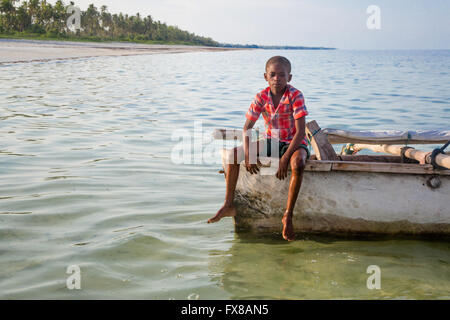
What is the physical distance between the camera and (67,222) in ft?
14.7

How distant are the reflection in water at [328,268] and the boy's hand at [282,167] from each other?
2.31ft

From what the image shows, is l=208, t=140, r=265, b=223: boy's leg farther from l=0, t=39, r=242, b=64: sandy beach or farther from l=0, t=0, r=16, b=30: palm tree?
l=0, t=0, r=16, b=30: palm tree

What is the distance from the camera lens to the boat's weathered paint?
12.8 feet

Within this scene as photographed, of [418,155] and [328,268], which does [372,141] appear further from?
[328,268]

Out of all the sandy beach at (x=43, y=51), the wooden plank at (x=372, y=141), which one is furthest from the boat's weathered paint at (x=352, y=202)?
the sandy beach at (x=43, y=51)

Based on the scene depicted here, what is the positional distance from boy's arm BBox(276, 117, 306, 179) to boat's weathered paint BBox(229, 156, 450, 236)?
0.13 m

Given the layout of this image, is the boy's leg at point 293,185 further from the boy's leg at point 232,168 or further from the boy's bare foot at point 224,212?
the boy's bare foot at point 224,212

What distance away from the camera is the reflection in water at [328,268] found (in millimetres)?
3381

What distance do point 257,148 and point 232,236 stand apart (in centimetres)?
97

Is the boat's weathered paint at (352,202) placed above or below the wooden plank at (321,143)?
below

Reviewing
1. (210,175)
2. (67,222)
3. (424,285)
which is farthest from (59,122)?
(424,285)

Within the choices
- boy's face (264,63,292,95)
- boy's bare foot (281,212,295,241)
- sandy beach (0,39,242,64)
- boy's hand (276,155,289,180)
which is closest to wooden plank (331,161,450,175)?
boy's hand (276,155,289,180)

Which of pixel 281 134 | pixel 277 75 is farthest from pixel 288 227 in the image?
pixel 277 75
